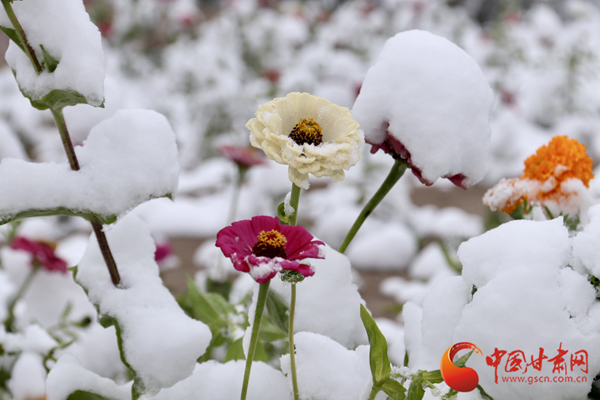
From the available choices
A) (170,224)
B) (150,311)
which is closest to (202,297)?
(150,311)

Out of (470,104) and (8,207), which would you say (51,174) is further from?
(470,104)

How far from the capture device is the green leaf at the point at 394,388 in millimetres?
258

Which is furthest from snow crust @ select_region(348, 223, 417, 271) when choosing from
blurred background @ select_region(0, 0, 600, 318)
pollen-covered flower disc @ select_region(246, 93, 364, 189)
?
pollen-covered flower disc @ select_region(246, 93, 364, 189)

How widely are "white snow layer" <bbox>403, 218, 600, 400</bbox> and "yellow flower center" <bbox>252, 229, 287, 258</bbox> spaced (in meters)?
0.10

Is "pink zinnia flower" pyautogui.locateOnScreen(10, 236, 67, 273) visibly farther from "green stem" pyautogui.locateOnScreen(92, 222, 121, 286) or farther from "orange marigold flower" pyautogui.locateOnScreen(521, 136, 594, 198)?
"orange marigold flower" pyautogui.locateOnScreen(521, 136, 594, 198)

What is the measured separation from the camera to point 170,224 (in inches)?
56.1

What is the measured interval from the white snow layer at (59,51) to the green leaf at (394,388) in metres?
0.19

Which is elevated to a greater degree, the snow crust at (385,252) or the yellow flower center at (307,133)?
the yellow flower center at (307,133)

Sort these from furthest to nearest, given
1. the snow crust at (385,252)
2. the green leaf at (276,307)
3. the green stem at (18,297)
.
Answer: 1. the snow crust at (385,252)
2. the green stem at (18,297)
3. the green leaf at (276,307)

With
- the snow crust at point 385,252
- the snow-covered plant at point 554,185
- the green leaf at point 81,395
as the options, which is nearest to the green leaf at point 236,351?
the green leaf at point 81,395

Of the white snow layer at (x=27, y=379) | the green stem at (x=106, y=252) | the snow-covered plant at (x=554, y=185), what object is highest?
the snow-covered plant at (x=554, y=185)

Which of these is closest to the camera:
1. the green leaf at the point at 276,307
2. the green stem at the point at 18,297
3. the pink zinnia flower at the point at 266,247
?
the pink zinnia flower at the point at 266,247

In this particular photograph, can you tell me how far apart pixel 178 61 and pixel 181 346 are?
2132mm

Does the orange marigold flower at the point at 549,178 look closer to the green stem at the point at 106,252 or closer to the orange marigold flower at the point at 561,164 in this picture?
the orange marigold flower at the point at 561,164
